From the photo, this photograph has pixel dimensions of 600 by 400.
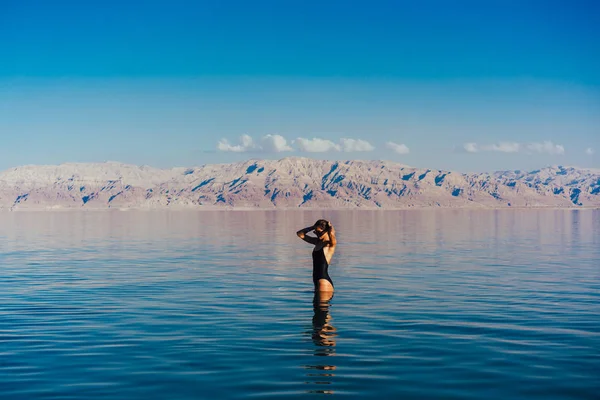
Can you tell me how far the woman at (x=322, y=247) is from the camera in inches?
802

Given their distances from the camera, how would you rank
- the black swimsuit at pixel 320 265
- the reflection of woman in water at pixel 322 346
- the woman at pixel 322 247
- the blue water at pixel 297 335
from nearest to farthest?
the blue water at pixel 297 335, the reflection of woman in water at pixel 322 346, the woman at pixel 322 247, the black swimsuit at pixel 320 265

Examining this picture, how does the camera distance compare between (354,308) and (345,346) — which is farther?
(354,308)

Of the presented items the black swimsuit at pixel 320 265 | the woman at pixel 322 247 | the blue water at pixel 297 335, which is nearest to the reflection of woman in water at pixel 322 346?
the blue water at pixel 297 335

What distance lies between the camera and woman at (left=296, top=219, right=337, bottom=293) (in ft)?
66.8

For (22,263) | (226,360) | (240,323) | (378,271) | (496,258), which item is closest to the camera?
(226,360)

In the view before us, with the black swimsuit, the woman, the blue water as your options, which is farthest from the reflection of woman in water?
the black swimsuit

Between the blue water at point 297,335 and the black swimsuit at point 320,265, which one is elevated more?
the black swimsuit at point 320,265

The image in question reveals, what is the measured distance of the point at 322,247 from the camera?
20.9 metres

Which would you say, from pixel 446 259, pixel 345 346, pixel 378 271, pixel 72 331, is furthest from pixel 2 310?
pixel 446 259

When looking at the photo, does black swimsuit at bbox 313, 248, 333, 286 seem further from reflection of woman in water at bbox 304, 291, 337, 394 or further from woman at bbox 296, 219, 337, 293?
reflection of woman in water at bbox 304, 291, 337, 394

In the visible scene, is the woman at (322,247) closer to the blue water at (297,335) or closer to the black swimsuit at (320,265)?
the black swimsuit at (320,265)

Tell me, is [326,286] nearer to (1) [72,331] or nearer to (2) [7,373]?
(1) [72,331]

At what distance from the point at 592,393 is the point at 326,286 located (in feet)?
35.6

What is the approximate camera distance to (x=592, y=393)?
1240 cm
